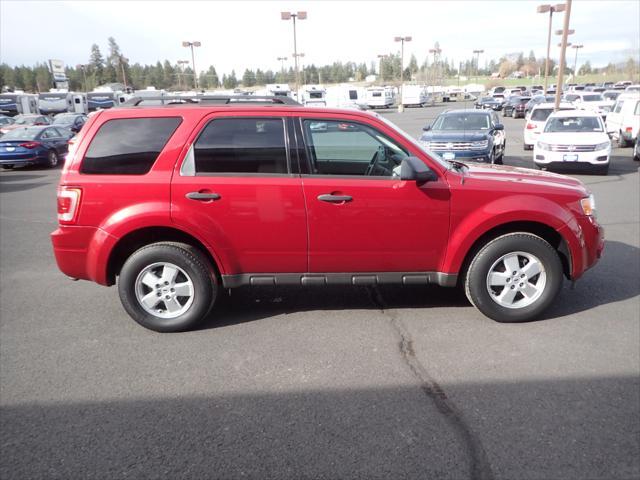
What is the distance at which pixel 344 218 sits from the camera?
450 cm

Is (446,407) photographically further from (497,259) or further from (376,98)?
(376,98)

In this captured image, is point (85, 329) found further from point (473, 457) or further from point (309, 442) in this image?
point (473, 457)

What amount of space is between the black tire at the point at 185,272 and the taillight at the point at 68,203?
59 centimetres

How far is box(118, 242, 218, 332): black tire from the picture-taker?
453cm

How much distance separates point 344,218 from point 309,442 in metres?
2.01

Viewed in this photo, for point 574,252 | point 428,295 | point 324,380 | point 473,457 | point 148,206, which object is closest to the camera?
point 473,457

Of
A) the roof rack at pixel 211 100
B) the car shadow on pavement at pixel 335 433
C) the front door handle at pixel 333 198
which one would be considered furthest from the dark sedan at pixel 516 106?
the car shadow on pavement at pixel 335 433

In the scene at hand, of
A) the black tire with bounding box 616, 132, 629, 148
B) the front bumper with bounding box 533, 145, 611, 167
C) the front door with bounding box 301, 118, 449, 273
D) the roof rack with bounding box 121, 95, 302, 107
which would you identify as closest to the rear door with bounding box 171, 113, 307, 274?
the front door with bounding box 301, 118, 449, 273

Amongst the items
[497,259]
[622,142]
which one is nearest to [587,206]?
[497,259]

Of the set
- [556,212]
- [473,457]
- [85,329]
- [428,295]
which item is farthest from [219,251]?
[556,212]

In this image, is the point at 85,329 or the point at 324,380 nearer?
the point at 324,380

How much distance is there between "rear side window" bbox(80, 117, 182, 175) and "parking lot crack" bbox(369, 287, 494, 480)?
102 inches

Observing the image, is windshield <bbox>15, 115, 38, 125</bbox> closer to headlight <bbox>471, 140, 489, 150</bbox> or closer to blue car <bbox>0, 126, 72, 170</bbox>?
blue car <bbox>0, 126, 72, 170</bbox>

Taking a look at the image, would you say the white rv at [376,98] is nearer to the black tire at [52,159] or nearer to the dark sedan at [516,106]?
the dark sedan at [516,106]
